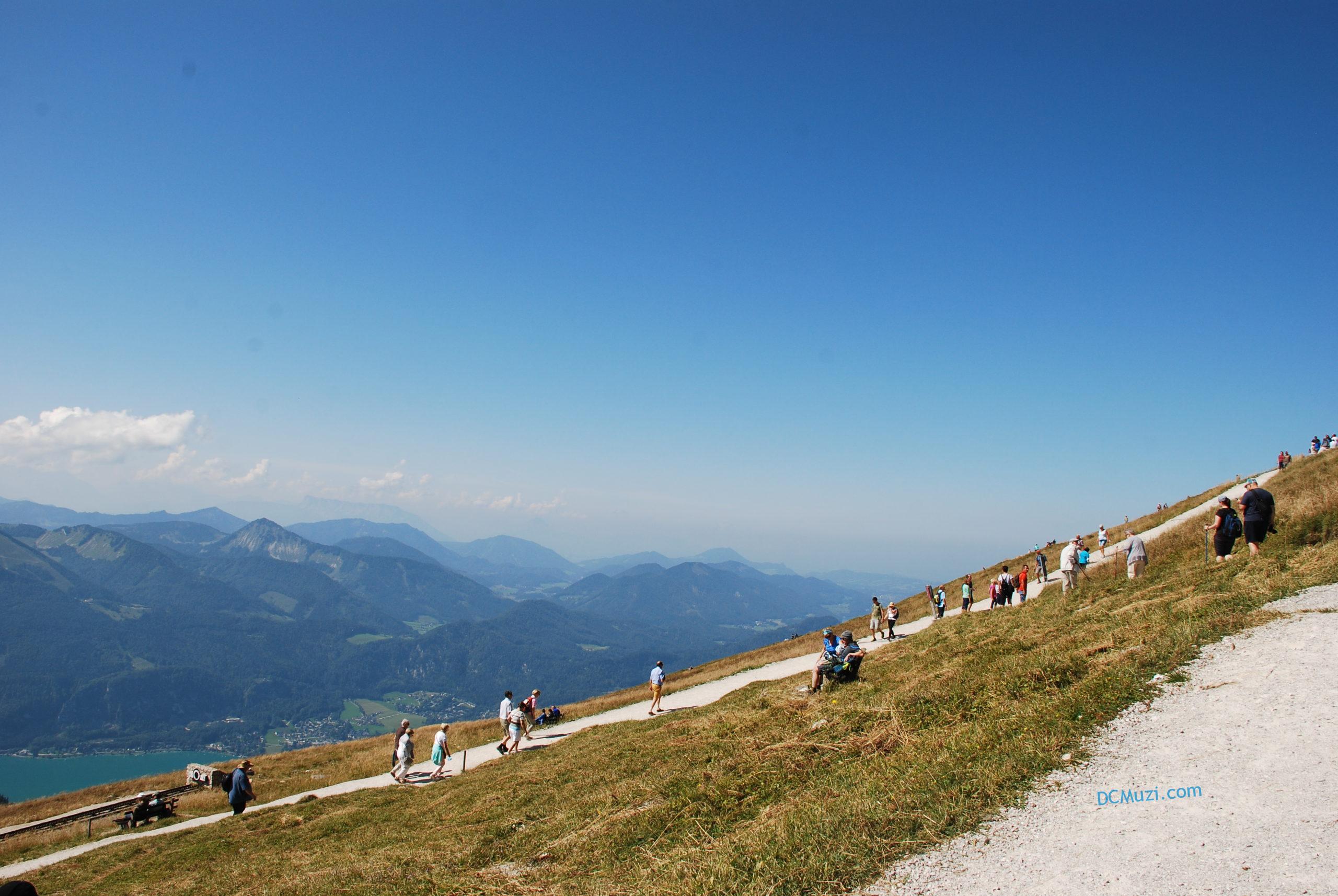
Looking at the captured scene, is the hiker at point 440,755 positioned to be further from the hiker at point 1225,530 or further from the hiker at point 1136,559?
the hiker at point 1225,530

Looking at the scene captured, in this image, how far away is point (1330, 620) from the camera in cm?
1043

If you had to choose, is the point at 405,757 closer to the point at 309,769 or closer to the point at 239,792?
the point at 239,792

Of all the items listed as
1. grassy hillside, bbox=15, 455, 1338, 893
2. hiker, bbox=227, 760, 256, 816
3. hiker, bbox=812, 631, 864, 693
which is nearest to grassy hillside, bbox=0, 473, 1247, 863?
hiker, bbox=227, 760, 256, 816

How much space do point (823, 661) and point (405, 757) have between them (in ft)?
46.8

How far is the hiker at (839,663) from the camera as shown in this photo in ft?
55.8

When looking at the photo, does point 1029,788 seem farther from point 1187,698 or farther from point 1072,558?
point 1072,558

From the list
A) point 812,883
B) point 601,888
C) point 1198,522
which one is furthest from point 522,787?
point 1198,522

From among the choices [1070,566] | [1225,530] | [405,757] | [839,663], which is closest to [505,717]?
[405,757]

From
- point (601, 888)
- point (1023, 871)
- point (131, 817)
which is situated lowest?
point (131, 817)

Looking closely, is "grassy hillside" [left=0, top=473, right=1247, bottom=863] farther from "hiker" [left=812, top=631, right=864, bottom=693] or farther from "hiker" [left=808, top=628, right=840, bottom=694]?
"hiker" [left=812, top=631, right=864, bottom=693]

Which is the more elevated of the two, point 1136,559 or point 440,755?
point 1136,559

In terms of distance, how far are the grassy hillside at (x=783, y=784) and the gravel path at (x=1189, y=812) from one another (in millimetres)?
A: 454

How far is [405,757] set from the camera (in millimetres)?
20672

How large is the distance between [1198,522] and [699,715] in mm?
29505
